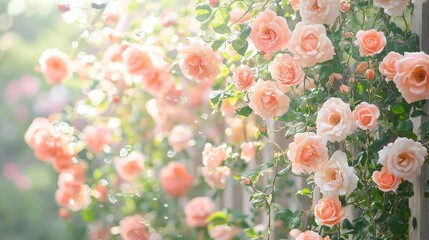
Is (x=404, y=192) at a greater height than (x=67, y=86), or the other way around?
(x=404, y=192)

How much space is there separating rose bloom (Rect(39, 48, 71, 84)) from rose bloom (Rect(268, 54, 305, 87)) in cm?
99

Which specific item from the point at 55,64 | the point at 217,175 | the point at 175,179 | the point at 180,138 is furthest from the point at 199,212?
the point at 55,64

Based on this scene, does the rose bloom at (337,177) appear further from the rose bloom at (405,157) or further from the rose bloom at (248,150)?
the rose bloom at (248,150)

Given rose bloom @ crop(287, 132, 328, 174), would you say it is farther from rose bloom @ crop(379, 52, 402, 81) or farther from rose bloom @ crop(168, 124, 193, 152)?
rose bloom @ crop(168, 124, 193, 152)

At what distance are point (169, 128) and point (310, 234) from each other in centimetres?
120

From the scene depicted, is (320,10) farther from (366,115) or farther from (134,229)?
(134,229)

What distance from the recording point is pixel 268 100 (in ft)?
5.41

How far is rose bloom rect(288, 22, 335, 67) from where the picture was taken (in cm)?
157

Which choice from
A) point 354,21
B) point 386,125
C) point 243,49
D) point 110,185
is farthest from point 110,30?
point 386,125

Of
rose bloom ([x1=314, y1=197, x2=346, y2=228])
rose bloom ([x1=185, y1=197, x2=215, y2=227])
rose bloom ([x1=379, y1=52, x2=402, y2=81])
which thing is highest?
rose bloom ([x1=379, y1=52, x2=402, y2=81])

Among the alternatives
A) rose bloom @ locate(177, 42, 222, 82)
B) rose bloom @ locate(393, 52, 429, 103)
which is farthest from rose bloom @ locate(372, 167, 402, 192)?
rose bloom @ locate(177, 42, 222, 82)

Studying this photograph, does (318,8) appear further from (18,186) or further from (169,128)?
(18,186)

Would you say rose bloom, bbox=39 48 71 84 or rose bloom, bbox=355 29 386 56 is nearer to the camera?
rose bloom, bbox=355 29 386 56

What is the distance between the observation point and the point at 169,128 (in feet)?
9.07
